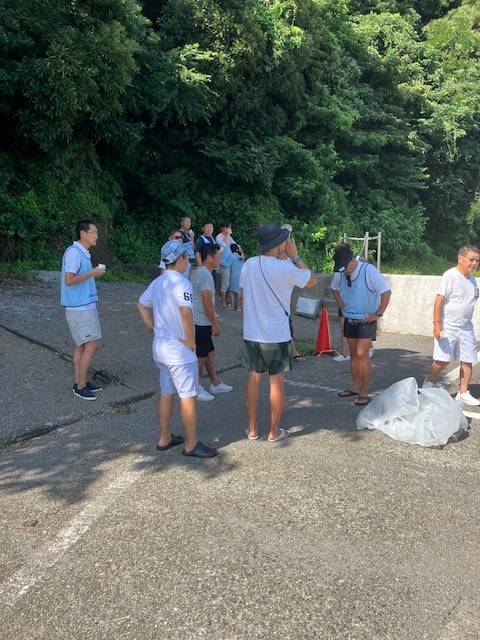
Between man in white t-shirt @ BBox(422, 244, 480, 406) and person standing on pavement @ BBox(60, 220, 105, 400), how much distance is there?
356cm

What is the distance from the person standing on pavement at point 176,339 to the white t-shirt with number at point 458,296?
307 centimetres

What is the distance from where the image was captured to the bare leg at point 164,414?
479 cm

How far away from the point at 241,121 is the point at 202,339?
13.0m

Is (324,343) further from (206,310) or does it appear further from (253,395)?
(253,395)

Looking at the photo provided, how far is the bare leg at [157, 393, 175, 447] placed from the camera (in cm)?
479

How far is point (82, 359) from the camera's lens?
20.6ft

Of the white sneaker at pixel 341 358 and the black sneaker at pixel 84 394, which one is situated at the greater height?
the black sneaker at pixel 84 394

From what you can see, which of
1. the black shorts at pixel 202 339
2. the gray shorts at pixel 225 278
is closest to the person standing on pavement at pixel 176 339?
the black shorts at pixel 202 339

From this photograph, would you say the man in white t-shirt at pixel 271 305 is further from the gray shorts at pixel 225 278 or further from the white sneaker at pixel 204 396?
the gray shorts at pixel 225 278

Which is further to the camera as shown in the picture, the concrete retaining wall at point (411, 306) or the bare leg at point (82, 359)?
the concrete retaining wall at point (411, 306)

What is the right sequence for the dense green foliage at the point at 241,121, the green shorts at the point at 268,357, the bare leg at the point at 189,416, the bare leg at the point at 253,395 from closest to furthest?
the bare leg at the point at 189,416
the green shorts at the point at 268,357
the bare leg at the point at 253,395
the dense green foliage at the point at 241,121

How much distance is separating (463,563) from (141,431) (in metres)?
3.02

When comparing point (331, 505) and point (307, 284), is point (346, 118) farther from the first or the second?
point (331, 505)

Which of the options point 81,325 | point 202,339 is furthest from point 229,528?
point 81,325
